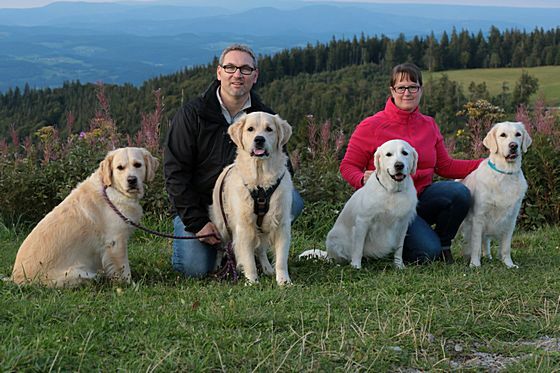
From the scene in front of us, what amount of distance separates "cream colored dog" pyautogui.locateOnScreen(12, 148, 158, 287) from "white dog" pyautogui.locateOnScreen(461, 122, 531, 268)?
2.76m

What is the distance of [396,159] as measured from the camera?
4754 millimetres

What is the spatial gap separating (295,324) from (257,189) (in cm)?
135

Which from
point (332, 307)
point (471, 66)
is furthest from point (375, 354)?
point (471, 66)

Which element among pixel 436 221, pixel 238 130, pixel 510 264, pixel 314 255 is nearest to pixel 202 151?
pixel 238 130

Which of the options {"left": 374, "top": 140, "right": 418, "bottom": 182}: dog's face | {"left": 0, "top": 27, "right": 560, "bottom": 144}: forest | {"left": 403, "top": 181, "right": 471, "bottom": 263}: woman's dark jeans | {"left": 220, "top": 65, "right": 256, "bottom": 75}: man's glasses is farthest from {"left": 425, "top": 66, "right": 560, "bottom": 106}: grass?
{"left": 220, "top": 65, "right": 256, "bottom": 75}: man's glasses

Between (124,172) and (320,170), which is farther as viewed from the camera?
(320,170)

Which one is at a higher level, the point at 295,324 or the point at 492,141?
the point at 492,141

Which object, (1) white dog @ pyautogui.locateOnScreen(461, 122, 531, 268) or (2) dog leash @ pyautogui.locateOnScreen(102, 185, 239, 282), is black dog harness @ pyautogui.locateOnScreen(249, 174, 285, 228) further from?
(1) white dog @ pyautogui.locateOnScreen(461, 122, 531, 268)

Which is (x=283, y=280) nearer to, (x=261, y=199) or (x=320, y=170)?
(x=261, y=199)

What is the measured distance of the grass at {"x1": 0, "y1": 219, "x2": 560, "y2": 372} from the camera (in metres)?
2.86

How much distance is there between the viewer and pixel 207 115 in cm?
494

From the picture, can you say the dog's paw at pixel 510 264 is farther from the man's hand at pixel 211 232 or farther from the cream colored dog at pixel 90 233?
the cream colored dog at pixel 90 233

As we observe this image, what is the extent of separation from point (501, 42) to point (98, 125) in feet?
253

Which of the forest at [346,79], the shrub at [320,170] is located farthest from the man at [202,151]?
the forest at [346,79]
